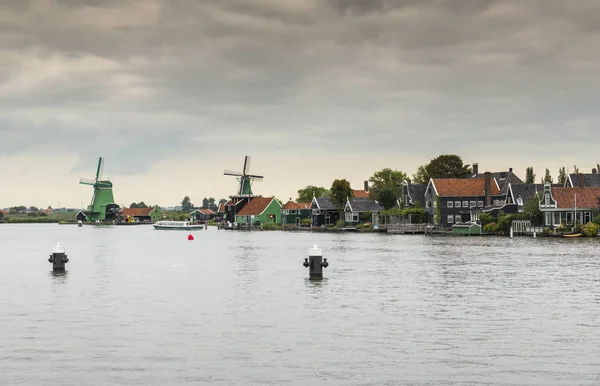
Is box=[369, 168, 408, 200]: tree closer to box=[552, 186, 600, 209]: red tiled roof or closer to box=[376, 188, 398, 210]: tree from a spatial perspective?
box=[376, 188, 398, 210]: tree

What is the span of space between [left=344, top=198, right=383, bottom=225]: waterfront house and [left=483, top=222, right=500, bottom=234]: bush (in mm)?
40803

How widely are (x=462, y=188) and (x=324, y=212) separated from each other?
4593cm

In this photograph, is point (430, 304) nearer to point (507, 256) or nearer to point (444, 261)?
point (444, 261)

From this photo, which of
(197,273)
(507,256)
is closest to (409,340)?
(197,273)

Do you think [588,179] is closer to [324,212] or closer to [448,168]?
[448,168]

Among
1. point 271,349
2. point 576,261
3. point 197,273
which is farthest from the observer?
point 576,261

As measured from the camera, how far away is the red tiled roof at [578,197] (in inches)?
4415

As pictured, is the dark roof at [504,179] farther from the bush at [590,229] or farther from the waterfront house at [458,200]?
the bush at [590,229]

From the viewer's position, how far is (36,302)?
35.2m

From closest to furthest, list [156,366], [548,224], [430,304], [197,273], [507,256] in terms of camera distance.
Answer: [156,366]
[430,304]
[197,273]
[507,256]
[548,224]

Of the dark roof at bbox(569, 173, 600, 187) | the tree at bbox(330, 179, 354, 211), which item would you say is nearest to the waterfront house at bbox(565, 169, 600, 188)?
the dark roof at bbox(569, 173, 600, 187)

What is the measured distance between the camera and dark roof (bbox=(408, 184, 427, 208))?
15300 cm

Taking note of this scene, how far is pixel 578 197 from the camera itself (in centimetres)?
11300

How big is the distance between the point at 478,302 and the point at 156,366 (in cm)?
1731
